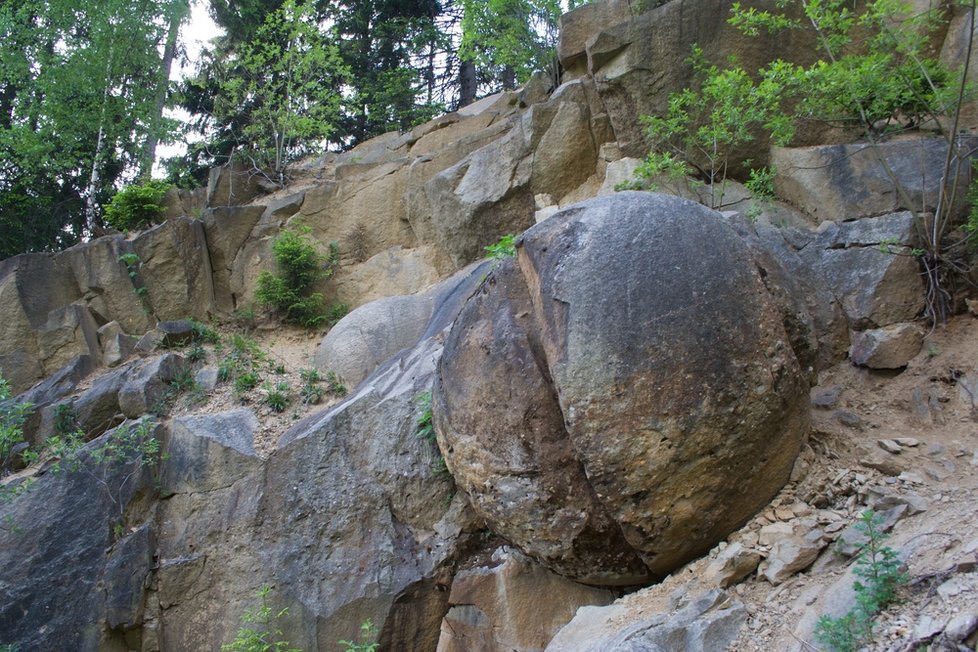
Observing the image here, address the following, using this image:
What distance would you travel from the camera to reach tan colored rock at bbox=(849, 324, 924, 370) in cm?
690

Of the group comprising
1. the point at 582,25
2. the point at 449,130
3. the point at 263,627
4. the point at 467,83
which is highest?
the point at 467,83

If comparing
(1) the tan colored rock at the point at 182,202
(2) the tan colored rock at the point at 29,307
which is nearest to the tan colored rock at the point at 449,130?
(1) the tan colored rock at the point at 182,202

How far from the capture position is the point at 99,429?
8953mm

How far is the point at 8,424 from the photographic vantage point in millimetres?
7754

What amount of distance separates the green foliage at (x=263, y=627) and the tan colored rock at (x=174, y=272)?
17.5 ft

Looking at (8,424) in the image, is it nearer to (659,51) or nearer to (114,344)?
(114,344)

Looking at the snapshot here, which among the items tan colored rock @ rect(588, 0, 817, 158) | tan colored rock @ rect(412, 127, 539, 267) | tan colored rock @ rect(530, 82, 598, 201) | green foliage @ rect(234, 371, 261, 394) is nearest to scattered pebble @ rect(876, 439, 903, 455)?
tan colored rock @ rect(588, 0, 817, 158)

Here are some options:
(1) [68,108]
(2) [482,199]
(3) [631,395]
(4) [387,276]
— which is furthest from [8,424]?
(1) [68,108]

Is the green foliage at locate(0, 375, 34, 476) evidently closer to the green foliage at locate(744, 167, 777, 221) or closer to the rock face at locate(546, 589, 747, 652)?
the rock face at locate(546, 589, 747, 652)

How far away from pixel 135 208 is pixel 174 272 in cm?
149

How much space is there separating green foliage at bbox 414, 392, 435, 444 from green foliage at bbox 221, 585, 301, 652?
1.99 meters

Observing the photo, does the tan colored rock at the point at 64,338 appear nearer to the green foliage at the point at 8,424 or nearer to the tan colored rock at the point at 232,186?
the green foliage at the point at 8,424

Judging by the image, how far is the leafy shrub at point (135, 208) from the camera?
11.7 metres

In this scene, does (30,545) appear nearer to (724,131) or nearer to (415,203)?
(415,203)
